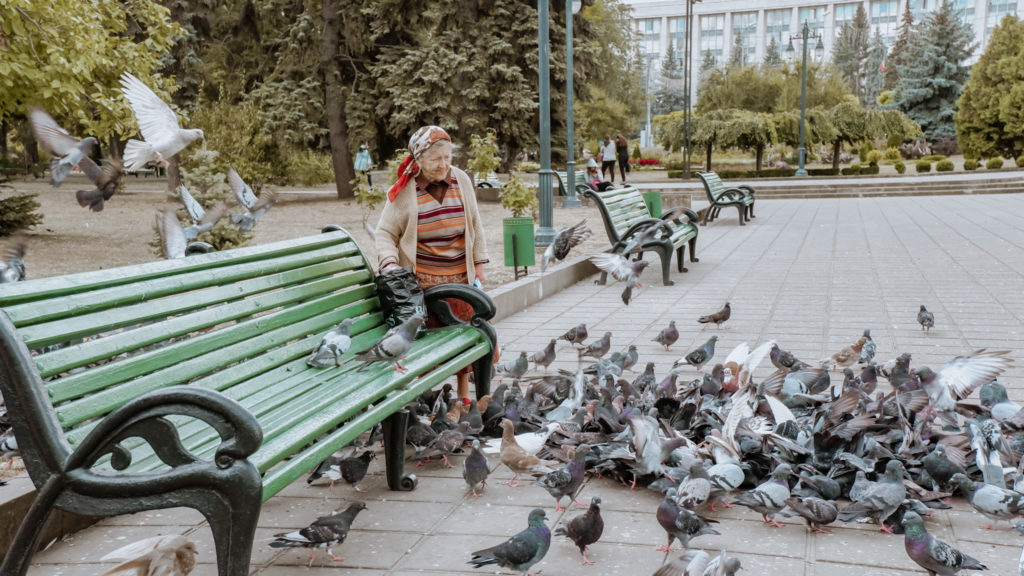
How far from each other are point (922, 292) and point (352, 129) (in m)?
20.4

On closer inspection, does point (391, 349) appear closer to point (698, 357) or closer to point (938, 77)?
point (698, 357)

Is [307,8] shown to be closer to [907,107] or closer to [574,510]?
[574,510]

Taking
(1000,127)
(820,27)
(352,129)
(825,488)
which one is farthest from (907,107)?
(820,27)

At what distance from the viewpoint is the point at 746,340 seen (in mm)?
7188

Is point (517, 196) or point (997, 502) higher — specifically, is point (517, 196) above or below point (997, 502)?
above

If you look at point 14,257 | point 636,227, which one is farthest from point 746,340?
point 14,257

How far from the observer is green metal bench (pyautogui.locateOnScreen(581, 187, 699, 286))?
10.1 metres

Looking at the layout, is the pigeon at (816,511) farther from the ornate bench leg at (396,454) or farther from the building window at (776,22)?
the building window at (776,22)

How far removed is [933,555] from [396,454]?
225cm

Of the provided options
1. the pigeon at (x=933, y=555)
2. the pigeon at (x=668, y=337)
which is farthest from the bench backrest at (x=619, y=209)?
the pigeon at (x=933, y=555)

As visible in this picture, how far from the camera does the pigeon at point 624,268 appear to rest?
863 cm

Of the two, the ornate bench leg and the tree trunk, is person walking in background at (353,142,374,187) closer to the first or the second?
the tree trunk

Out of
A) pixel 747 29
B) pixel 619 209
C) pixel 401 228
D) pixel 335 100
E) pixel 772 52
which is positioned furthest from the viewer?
pixel 747 29

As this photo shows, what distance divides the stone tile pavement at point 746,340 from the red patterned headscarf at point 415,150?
5.38 feet
